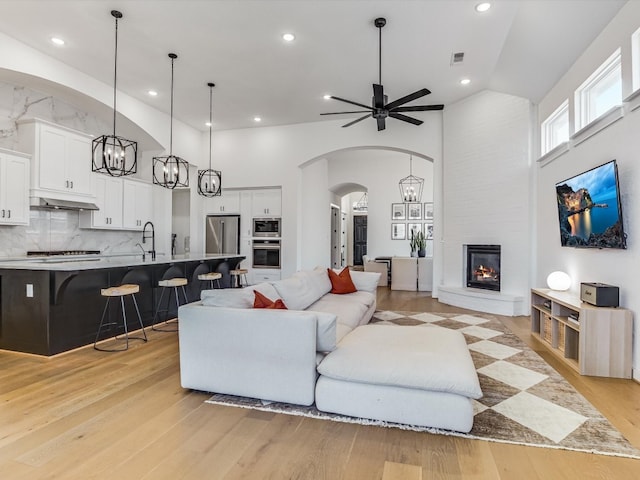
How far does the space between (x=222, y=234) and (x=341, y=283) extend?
159 inches

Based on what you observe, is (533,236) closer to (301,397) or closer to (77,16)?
(301,397)

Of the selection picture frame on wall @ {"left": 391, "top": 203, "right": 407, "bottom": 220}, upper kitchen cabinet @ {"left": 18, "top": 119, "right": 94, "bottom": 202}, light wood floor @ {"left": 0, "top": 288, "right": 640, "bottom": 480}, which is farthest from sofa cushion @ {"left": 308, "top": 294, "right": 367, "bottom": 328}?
picture frame on wall @ {"left": 391, "top": 203, "right": 407, "bottom": 220}

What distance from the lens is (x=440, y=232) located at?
6996 mm

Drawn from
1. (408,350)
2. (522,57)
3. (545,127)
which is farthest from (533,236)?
(408,350)

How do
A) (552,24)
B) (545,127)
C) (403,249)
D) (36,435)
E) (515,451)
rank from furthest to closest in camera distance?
(403,249) < (545,127) < (552,24) < (36,435) < (515,451)

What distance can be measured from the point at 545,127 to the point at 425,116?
2287 mm

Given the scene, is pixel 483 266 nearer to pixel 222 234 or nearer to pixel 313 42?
pixel 313 42

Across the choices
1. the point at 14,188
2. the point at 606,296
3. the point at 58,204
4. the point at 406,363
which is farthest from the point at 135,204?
the point at 606,296

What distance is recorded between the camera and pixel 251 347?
251cm

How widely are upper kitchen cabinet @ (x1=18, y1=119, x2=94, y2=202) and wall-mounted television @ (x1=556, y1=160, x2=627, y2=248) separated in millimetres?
6911

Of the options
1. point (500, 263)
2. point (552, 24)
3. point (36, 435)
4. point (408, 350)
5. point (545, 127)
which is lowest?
point (36, 435)

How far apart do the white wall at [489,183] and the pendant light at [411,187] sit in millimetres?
2731

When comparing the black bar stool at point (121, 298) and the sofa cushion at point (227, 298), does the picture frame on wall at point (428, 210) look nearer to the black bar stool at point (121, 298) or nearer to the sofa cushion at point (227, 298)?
the black bar stool at point (121, 298)

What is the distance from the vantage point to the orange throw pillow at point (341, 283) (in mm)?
4930
